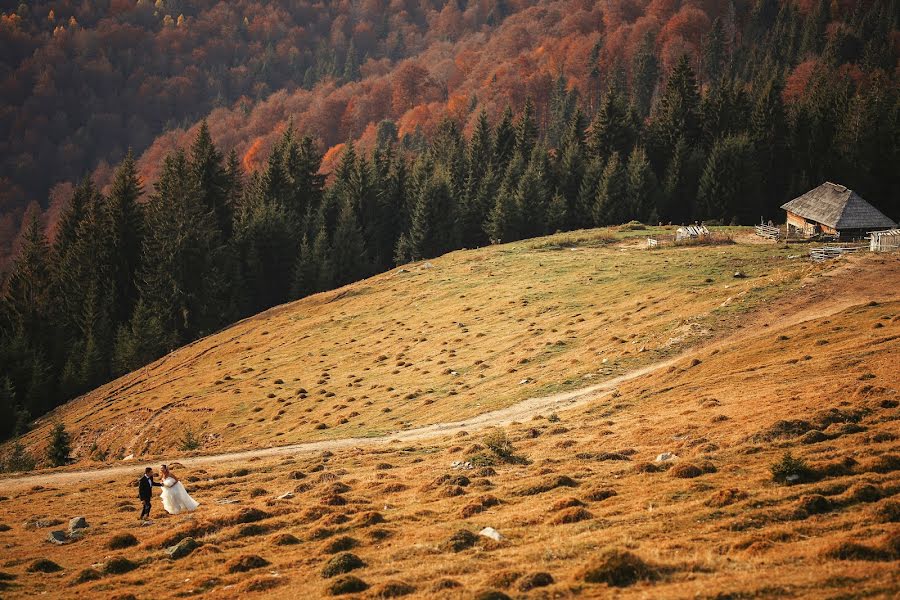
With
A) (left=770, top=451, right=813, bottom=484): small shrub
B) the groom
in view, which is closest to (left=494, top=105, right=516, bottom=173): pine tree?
the groom

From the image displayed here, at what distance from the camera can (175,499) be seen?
84.3 ft

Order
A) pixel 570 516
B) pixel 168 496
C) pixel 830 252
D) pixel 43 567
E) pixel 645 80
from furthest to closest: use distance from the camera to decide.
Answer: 1. pixel 645 80
2. pixel 830 252
3. pixel 168 496
4. pixel 43 567
5. pixel 570 516

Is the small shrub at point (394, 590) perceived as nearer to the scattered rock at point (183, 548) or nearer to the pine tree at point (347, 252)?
the scattered rock at point (183, 548)

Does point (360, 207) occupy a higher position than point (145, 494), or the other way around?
point (360, 207)

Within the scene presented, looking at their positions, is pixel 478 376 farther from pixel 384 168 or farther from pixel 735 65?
pixel 735 65

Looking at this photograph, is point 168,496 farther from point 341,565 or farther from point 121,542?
point 341,565

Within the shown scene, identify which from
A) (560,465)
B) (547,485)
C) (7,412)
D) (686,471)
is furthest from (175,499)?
(7,412)

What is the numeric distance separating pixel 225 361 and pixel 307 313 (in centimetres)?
1191

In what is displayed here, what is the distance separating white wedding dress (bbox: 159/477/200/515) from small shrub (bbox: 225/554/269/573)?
7255 mm

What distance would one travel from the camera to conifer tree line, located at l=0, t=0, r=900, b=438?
86.6m

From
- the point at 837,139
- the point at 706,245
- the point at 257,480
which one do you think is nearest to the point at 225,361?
the point at 257,480

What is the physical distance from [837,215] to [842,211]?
1.82ft

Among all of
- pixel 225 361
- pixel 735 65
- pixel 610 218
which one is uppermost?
pixel 735 65

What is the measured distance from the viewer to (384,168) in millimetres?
121500
